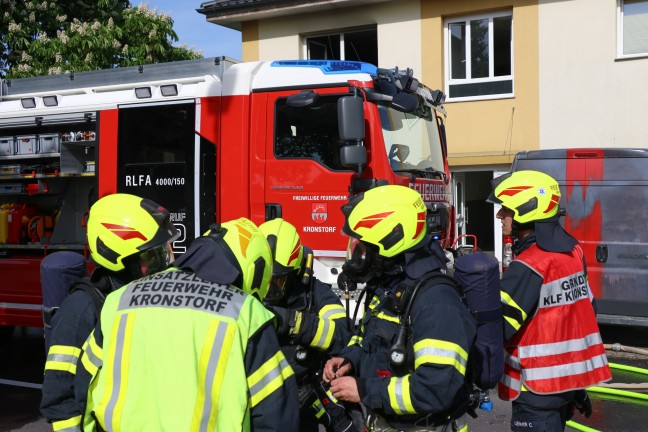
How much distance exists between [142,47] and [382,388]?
12.1m

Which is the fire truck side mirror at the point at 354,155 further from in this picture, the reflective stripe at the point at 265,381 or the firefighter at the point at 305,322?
the reflective stripe at the point at 265,381

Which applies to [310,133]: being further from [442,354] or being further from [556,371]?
[442,354]

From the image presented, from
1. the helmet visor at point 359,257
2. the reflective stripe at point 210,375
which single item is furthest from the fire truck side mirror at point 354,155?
the reflective stripe at point 210,375

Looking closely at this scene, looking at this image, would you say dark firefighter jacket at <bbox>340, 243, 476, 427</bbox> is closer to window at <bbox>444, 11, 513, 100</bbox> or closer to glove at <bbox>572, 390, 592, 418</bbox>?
glove at <bbox>572, 390, 592, 418</bbox>

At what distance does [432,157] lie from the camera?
22.9ft

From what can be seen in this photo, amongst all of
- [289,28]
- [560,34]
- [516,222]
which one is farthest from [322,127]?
[289,28]

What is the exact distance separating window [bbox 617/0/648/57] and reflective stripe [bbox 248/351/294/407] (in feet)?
37.7

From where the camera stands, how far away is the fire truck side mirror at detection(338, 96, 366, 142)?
5629 mm

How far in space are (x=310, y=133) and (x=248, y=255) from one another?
406cm

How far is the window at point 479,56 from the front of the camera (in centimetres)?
1277

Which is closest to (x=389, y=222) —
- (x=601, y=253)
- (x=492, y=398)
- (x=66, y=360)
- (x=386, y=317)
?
(x=386, y=317)

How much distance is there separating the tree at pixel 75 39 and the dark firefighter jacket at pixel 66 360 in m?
10.9

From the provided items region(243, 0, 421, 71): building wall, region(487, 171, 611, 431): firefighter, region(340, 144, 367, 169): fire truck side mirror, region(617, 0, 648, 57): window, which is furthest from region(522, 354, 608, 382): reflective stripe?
region(243, 0, 421, 71): building wall

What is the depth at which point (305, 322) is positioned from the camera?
3076 millimetres
